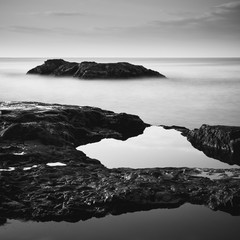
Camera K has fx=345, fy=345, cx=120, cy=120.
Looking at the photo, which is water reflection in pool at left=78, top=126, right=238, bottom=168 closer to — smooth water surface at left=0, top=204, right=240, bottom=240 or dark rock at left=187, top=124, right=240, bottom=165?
dark rock at left=187, top=124, right=240, bottom=165

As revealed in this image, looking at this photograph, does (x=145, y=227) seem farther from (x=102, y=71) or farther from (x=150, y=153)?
(x=102, y=71)

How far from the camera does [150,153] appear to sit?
14.3 meters

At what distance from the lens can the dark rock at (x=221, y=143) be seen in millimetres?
13000

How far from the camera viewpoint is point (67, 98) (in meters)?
39.9

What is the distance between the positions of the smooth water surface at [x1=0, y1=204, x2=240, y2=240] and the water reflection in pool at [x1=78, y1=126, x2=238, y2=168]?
14.7 ft

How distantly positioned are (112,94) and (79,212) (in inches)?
1365

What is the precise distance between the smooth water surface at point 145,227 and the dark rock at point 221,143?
4964 mm

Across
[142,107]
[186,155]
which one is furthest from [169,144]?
[142,107]

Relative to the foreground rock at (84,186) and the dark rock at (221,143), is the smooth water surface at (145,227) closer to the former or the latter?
the foreground rock at (84,186)

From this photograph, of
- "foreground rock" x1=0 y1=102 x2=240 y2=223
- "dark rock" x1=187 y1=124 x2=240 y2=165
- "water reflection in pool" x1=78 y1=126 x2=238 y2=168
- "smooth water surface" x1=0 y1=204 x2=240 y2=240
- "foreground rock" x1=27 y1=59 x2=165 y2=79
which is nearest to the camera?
"smooth water surface" x1=0 y1=204 x2=240 y2=240

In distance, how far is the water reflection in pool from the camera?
42.2 ft

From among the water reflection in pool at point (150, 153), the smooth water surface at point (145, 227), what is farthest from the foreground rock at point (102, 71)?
the smooth water surface at point (145, 227)

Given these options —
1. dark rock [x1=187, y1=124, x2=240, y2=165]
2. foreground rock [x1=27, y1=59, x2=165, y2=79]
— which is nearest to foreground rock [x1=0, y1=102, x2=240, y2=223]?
dark rock [x1=187, y1=124, x2=240, y2=165]

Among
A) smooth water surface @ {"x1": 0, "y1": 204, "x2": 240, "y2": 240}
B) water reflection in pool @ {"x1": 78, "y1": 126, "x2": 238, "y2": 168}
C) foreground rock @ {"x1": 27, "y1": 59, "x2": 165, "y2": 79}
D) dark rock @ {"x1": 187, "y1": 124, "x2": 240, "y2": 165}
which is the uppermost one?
foreground rock @ {"x1": 27, "y1": 59, "x2": 165, "y2": 79}
